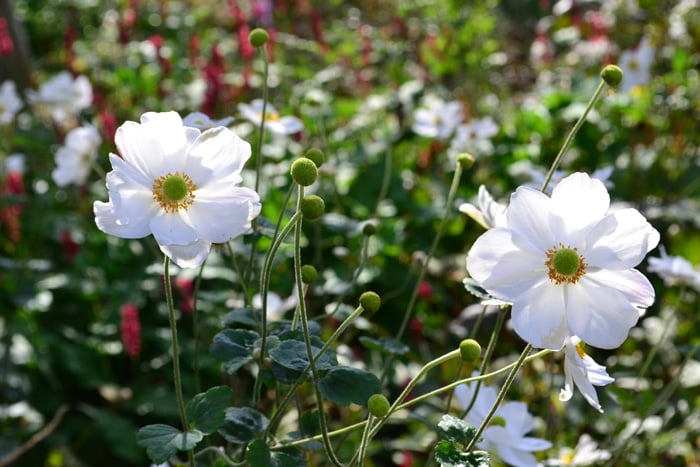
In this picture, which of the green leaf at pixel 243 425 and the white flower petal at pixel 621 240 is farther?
the green leaf at pixel 243 425

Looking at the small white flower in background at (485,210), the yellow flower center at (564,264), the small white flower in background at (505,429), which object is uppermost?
the yellow flower center at (564,264)

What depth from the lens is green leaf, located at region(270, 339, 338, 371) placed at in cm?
92

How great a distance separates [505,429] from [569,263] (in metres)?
0.43

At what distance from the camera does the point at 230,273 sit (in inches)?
75.8

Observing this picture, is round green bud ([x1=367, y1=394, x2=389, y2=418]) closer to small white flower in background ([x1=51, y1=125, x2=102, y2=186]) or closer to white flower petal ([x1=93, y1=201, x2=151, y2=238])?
white flower petal ([x1=93, y1=201, x2=151, y2=238])

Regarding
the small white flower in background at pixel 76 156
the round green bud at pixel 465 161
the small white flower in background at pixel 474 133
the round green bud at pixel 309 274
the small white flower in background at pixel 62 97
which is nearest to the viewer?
the round green bud at pixel 309 274

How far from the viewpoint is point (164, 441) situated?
919mm

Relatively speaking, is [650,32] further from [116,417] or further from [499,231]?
[499,231]

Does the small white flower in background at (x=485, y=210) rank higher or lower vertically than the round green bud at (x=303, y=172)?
lower

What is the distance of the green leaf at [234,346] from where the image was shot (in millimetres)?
987

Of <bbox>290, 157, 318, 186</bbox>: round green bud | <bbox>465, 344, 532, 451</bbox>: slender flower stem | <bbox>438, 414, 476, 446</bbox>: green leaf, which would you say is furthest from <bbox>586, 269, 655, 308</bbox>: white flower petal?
<bbox>290, 157, 318, 186</bbox>: round green bud

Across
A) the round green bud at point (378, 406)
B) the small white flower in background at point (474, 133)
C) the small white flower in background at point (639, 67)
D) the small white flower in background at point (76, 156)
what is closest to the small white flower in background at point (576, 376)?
the round green bud at point (378, 406)

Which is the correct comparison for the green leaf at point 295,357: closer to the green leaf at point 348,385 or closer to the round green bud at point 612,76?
the green leaf at point 348,385

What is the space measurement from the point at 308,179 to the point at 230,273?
1108 millimetres
